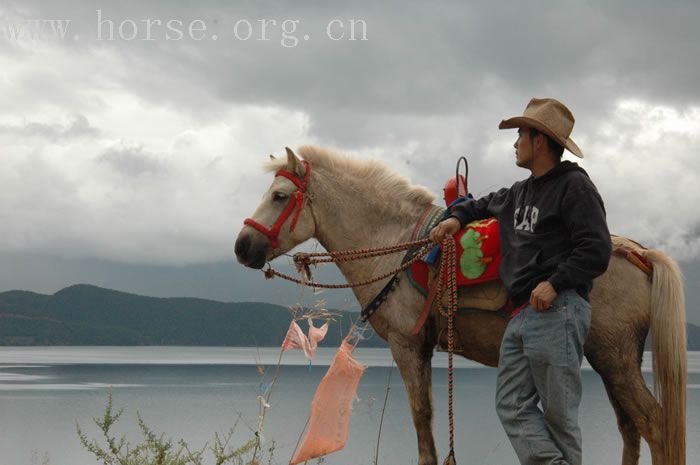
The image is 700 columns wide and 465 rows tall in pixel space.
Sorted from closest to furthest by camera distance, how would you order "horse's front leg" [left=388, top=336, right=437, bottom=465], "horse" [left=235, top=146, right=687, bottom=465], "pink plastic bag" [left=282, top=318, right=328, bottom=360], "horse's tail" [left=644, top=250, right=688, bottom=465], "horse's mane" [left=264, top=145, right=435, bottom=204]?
"horse's tail" [left=644, top=250, right=688, bottom=465] < "horse" [left=235, top=146, right=687, bottom=465] < "horse's front leg" [left=388, top=336, right=437, bottom=465] < "horse's mane" [left=264, top=145, right=435, bottom=204] < "pink plastic bag" [left=282, top=318, right=328, bottom=360]

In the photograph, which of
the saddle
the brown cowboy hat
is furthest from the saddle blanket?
the brown cowboy hat

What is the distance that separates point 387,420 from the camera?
2144 inches

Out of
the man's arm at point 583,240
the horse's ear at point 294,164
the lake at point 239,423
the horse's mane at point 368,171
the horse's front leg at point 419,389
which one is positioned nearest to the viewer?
the man's arm at point 583,240

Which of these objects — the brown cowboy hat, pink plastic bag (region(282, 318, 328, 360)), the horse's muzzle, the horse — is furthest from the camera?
pink plastic bag (region(282, 318, 328, 360))

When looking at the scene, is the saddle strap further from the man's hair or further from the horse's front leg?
the horse's front leg

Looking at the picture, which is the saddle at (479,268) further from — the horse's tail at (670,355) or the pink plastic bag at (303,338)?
the pink plastic bag at (303,338)

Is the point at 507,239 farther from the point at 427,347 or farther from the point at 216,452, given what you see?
the point at 216,452

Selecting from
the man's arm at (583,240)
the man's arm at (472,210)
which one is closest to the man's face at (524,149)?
the man's arm at (583,240)

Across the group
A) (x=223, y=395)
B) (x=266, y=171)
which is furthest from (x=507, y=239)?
(x=223, y=395)

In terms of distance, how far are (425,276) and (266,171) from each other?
155cm

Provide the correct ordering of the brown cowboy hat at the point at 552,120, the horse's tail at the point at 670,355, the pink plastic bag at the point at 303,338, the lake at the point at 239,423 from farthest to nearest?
the lake at the point at 239,423 < the pink plastic bag at the point at 303,338 < the horse's tail at the point at 670,355 < the brown cowboy hat at the point at 552,120

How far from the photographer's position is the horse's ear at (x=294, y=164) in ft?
20.2

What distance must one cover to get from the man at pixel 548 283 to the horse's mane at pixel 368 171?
1.41m

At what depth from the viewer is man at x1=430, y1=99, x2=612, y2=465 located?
4.52m
